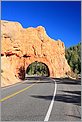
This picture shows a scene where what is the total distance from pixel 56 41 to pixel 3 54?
90.1 ft

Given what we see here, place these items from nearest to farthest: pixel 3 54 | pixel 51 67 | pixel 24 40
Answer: pixel 3 54 → pixel 24 40 → pixel 51 67

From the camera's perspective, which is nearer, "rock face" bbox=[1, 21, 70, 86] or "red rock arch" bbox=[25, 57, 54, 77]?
"rock face" bbox=[1, 21, 70, 86]

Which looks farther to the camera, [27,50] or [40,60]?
[40,60]

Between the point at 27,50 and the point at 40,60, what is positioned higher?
the point at 27,50

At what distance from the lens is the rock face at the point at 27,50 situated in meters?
57.2

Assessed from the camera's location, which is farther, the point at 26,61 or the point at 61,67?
the point at 61,67

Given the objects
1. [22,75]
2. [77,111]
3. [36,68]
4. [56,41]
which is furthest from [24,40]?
[36,68]

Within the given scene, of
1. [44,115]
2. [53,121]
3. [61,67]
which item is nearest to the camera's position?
[53,121]

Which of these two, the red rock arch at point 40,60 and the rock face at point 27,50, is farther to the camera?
the red rock arch at point 40,60

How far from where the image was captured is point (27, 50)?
6738 centimetres

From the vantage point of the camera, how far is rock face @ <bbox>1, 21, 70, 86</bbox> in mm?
57250

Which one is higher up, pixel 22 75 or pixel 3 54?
pixel 3 54

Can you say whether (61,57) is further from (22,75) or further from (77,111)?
(77,111)

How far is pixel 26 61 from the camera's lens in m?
68.1
